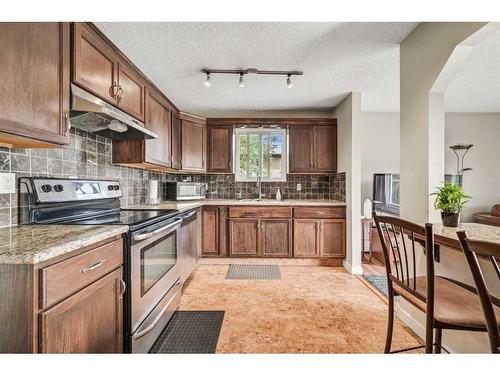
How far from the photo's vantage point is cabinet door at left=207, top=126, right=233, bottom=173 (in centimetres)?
387

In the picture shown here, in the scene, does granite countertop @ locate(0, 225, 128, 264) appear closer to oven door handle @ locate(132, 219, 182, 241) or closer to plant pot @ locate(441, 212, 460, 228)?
oven door handle @ locate(132, 219, 182, 241)

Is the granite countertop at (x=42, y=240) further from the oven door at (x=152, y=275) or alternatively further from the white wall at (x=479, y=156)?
the white wall at (x=479, y=156)

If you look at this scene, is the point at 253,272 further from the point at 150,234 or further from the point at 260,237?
the point at 150,234

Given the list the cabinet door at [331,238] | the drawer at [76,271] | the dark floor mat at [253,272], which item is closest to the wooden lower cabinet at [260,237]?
the dark floor mat at [253,272]

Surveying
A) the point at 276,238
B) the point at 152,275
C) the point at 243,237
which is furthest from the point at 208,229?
the point at 152,275

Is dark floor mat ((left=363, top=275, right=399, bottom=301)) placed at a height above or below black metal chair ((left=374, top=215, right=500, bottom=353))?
below

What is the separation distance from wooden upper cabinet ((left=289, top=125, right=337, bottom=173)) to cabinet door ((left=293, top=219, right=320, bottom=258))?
82 cm

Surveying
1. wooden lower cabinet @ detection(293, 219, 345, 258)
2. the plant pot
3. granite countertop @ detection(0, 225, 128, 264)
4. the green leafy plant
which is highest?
the green leafy plant

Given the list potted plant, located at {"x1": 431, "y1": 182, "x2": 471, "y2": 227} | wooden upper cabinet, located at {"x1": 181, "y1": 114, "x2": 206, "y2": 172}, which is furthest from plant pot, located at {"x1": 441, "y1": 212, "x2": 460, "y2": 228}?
wooden upper cabinet, located at {"x1": 181, "y1": 114, "x2": 206, "y2": 172}

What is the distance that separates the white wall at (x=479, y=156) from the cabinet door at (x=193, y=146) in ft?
13.7

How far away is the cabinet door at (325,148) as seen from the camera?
379 cm

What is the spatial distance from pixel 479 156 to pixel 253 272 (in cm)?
441

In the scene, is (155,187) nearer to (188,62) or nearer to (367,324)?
(188,62)
